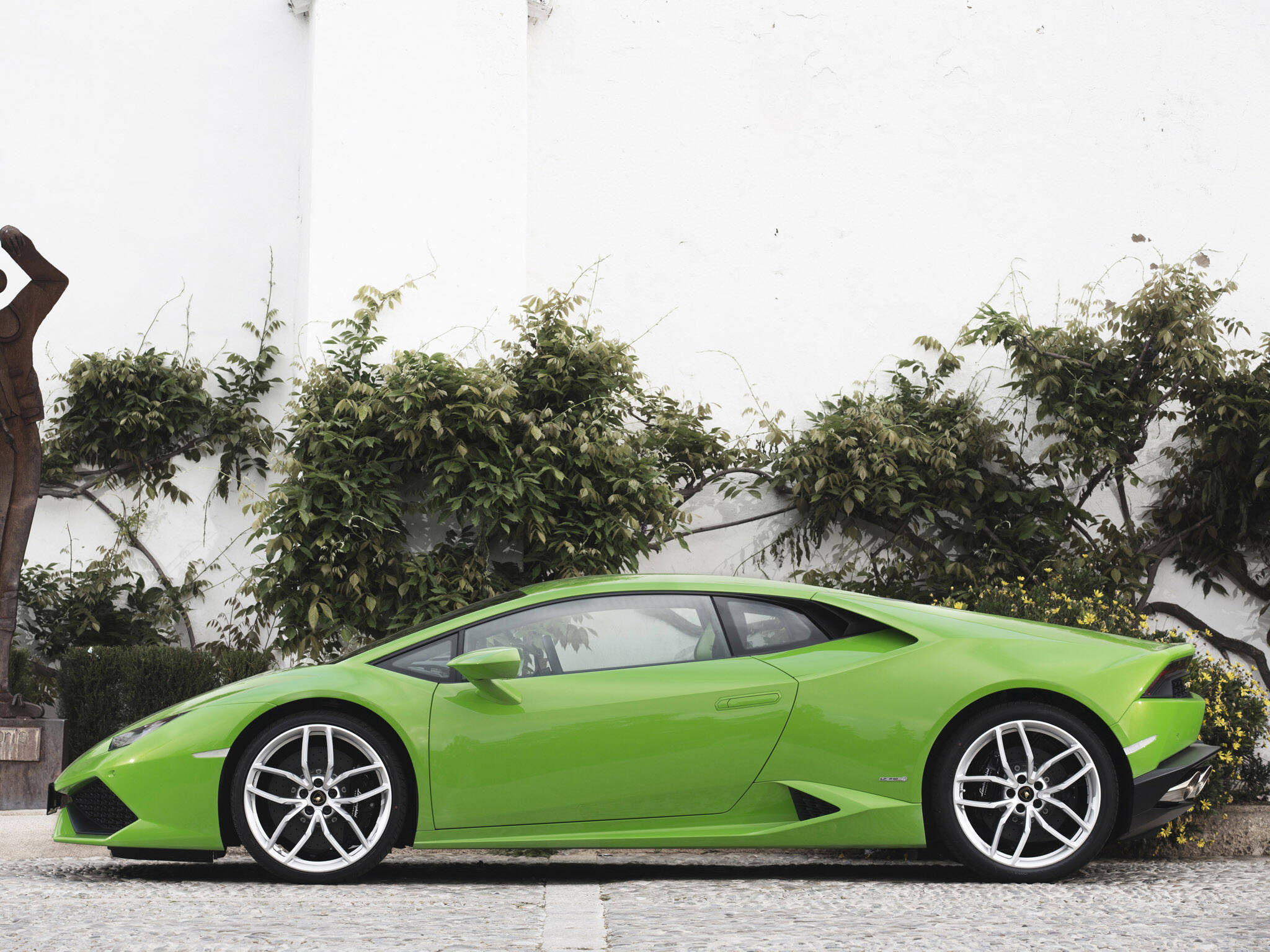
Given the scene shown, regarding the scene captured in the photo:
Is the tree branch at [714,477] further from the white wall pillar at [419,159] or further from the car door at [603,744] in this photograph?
the car door at [603,744]

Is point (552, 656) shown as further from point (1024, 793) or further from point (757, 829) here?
point (1024, 793)

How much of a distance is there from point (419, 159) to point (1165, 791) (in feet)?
19.5

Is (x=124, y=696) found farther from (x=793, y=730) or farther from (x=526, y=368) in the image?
(x=793, y=730)

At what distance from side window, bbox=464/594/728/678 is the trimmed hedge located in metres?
3.37

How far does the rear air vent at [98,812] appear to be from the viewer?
4.05 m

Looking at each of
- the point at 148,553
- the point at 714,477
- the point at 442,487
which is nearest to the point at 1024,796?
the point at 442,487

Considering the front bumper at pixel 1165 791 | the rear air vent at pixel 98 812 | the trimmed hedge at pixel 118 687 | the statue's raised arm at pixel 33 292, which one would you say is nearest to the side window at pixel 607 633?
the rear air vent at pixel 98 812

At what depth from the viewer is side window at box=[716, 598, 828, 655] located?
434 centimetres

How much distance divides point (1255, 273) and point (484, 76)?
593 cm

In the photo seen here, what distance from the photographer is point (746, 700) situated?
13.6 ft

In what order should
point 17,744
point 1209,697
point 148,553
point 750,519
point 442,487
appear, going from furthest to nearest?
point 750,519 < point 148,553 < point 442,487 < point 17,744 < point 1209,697

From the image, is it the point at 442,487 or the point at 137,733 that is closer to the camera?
the point at 137,733

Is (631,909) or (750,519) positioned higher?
(750,519)

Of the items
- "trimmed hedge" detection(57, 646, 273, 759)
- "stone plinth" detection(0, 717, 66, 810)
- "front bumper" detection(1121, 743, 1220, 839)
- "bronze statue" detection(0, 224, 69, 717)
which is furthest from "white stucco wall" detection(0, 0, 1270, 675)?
"front bumper" detection(1121, 743, 1220, 839)
